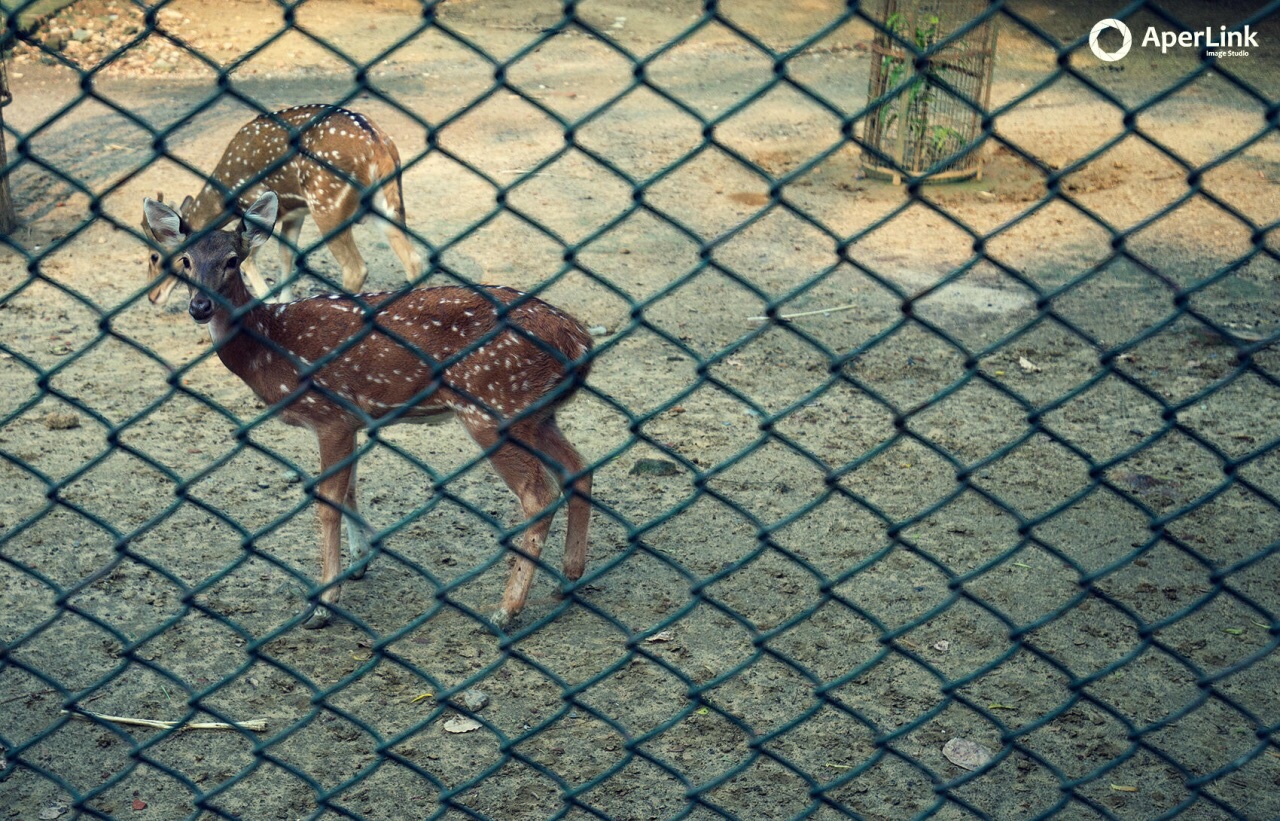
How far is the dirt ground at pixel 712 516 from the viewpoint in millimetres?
2629

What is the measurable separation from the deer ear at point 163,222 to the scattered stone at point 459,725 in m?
1.71

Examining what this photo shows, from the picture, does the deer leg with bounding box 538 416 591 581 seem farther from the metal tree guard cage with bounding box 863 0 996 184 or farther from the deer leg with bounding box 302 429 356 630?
the metal tree guard cage with bounding box 863 0 996 184

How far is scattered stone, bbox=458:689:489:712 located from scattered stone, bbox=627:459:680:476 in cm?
169

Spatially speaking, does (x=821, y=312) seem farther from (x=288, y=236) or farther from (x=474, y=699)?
(x=474, y=699)

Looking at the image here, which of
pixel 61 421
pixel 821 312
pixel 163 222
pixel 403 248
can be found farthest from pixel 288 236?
pixel 163 222

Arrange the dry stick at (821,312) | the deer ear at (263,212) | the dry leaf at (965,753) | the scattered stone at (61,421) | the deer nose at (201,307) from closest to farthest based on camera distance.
A: the deer ear at (263,212) → the dry leaf at (965,753) → the deer nose at (201,307) → the scattered stone at (61,421) → the dry stick at (821,312)

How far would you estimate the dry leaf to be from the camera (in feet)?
13.4

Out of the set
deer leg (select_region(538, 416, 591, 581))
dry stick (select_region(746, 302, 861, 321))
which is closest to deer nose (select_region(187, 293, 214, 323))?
deer leg (select_region(538, 416, 591, 581))

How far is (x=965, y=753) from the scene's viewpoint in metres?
4.11

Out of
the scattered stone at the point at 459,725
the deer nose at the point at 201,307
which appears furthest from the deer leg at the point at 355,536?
the scattered stone at the point at 459,725

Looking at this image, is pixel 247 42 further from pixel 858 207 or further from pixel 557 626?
pixel 557 626

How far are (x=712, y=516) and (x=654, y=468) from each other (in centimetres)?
48

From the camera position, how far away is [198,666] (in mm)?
4512

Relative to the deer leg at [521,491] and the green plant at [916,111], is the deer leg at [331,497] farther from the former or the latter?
the green plant at [916,111]
